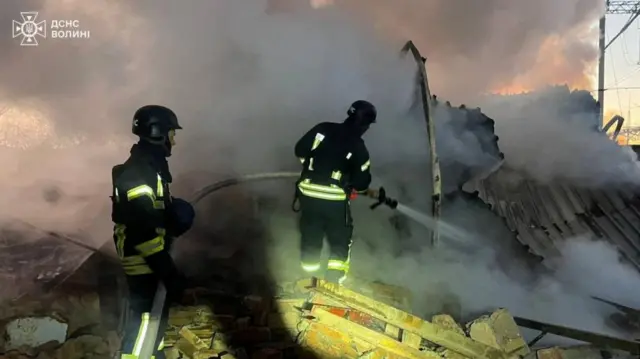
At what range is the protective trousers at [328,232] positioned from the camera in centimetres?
415

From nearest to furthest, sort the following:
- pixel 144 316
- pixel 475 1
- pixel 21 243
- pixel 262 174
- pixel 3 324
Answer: pixel 144 316
pixel 3 324
pixel 21 243
pixel 262 174
pixel 475 1

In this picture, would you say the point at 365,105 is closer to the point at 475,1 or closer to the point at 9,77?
the point at 475,1

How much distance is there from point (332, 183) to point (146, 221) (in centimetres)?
157

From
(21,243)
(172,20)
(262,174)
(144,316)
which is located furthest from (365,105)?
(21,243)

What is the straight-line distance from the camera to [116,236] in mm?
3191

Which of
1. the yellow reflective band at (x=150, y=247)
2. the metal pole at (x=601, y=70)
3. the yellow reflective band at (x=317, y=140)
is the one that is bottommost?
the yellow reflective band at (x=150, y=247)

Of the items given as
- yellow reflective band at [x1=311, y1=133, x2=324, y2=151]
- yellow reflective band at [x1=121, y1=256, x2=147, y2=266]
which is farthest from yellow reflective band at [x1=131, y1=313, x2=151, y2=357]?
yellow reflective band at [x1=311, y1=133, x2=324, y2=151]

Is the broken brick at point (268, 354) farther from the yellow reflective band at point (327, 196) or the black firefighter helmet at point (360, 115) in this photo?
the black firefighter helmet at point (360, 115)

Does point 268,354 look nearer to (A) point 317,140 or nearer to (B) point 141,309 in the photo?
(B) point 141,309

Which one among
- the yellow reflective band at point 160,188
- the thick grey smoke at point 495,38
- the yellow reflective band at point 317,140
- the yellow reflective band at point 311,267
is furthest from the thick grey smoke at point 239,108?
the yellow reflective band at point 160,188

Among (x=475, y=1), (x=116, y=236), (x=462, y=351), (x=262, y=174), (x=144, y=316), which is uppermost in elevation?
(x=475, y=1)

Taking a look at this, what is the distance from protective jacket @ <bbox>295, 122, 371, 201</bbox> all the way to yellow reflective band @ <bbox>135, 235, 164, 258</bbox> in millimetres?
1405

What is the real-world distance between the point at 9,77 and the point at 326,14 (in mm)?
3266

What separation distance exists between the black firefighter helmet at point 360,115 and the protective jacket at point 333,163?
0.17 ft
